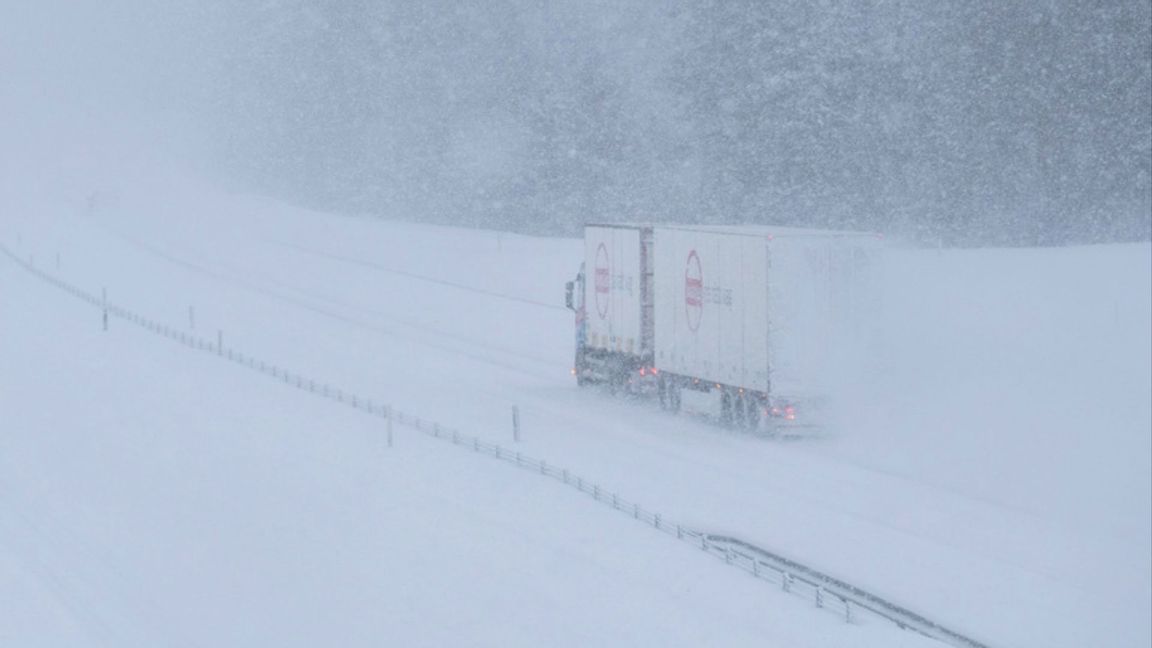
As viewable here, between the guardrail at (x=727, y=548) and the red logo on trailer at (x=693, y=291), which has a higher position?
the red logo on trailer at (x=693, y=291)

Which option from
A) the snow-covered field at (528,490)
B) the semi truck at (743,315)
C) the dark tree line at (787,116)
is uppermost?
the dark tree line at (787,116)

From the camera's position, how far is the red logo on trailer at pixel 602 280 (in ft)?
101

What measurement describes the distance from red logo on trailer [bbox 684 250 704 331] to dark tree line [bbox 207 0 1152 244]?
29251mm

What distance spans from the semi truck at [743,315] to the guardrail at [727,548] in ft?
14.3

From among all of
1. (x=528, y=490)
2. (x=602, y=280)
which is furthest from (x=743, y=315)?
(x=528, y=490)

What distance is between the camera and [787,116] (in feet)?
190

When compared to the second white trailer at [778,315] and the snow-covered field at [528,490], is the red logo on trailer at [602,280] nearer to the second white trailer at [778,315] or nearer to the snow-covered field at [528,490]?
the snow-covered field at [528,490]

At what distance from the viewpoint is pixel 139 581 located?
56.4 feet

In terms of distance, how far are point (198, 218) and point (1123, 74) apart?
43.5 m

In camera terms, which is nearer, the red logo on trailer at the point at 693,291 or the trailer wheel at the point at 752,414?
the trailer wheel at the point at 752,414

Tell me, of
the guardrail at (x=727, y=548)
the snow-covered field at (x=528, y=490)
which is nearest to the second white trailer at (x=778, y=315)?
the snow-covered field at (x=528, y=490)

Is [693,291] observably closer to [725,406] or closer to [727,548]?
[725,406]

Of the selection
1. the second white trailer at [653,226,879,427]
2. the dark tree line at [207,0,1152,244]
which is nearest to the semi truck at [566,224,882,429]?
the second white trailer at [653,226,879,427]

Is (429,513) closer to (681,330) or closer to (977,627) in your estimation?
(977,627)
